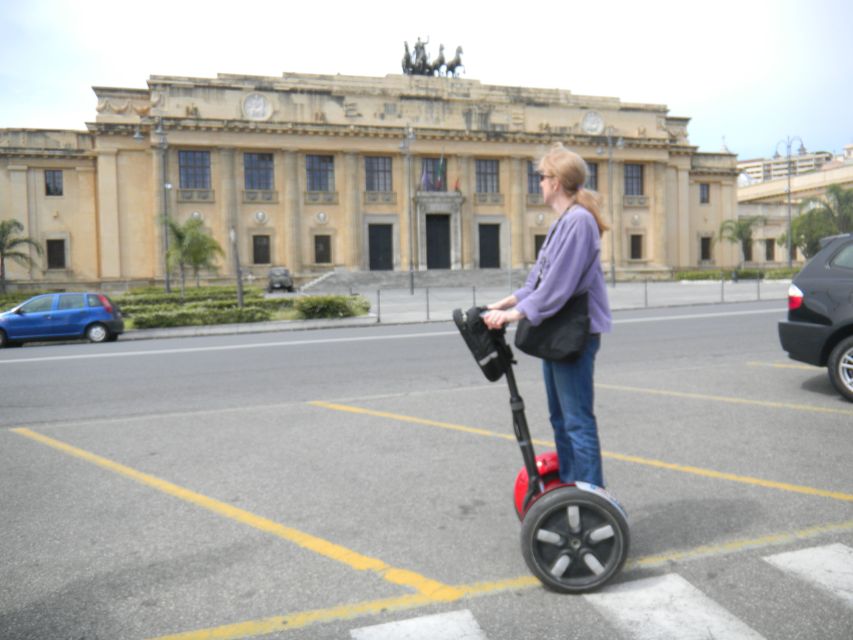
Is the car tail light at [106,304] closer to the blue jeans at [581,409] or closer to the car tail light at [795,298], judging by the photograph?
the car tail light at [795,298]

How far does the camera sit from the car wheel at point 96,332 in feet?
61.6

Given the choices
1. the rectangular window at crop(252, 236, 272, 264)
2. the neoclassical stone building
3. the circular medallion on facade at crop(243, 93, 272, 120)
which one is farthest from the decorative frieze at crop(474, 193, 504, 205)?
the circular medallion on facade at crop(243, 93, 272, 120)

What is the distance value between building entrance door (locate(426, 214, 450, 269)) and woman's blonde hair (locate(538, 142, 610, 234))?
52105mm

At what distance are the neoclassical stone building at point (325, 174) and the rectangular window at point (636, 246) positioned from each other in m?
0.16

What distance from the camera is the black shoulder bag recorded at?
3.47 metres

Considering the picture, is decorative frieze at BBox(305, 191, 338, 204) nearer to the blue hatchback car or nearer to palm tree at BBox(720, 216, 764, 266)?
palm tree at BBox(720, 216, 764, 266)

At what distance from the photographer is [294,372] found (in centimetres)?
1070

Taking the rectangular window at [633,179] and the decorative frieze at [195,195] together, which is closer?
the decorative frieze at [195,195]

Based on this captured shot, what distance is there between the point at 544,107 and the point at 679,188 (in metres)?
14.5

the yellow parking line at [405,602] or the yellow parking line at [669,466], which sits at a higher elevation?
the yellow parking line at [669,466]

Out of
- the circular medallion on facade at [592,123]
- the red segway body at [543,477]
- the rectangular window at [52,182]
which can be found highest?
the circular medallion on facade at [592,123]

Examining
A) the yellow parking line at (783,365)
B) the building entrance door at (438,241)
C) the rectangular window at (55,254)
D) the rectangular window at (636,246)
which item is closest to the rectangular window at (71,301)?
the yellow parking line at (783,365)

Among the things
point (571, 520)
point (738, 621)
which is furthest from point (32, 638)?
point (738, 621)

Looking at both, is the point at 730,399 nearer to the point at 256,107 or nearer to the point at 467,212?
the point at 256,107
